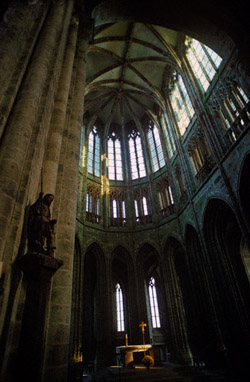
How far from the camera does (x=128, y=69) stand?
53.9 ft

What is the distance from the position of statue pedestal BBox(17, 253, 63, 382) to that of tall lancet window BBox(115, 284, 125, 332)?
14114 mm

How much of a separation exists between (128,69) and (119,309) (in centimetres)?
1722

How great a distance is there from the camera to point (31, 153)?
3.76m

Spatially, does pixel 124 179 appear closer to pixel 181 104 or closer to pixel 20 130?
pixel 181 104

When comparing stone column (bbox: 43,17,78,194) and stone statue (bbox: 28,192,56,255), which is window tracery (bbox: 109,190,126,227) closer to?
stone column (bbox: 43,17,78,194)

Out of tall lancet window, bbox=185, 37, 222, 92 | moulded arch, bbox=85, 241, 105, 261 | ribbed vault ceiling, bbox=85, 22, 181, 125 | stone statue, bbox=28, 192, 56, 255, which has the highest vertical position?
ribbed vault ceiling, bbox=85, 22, 181, 125

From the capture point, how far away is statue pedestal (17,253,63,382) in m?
2.59

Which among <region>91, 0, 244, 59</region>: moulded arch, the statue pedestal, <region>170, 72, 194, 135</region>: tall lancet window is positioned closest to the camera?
the statue pedestal

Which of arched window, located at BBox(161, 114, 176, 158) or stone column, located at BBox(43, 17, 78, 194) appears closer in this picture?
stone column, located at BBox(43, 17, 78, 194)

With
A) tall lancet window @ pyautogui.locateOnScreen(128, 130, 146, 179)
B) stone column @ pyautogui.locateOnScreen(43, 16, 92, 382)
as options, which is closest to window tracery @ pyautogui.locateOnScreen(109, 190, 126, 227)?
tall lancet window @ pyautogui.locateOnScreen(128, 130, 146, 179)

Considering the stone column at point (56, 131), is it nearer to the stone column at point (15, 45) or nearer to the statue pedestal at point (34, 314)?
the stone column at point (15, 45)

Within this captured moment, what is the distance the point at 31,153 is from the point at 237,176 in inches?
280

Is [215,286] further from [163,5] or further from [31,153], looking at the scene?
[163,5]

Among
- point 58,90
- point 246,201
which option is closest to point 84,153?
point 58,90
